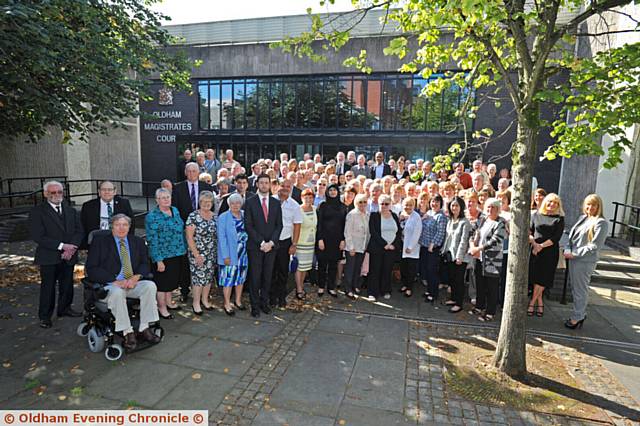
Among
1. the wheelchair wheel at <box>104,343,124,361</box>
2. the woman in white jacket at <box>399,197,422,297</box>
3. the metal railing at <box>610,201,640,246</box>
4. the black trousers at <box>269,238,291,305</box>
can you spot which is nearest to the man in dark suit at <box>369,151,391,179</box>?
the woman in white jacket at <box>399,197,422,297</box>

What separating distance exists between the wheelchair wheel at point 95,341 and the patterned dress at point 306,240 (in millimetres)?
3048

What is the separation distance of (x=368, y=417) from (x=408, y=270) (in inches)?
144

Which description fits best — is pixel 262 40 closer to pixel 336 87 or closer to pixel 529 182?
pixel 336 87

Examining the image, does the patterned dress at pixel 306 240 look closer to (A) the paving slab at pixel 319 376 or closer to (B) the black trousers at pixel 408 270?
(A) the paving slab at pixel 319 376

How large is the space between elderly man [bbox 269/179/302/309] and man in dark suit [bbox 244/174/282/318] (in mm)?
224

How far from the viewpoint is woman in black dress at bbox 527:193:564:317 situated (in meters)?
6.11

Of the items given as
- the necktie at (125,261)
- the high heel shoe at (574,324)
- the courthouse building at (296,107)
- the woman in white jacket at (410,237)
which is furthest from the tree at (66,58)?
the courthouse building at (296,107)

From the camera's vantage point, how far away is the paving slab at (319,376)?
12.6 feet

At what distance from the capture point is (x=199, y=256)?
5758mm

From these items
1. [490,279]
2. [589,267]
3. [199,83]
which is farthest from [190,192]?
[199,83]

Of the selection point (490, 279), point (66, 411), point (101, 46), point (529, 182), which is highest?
point (101, 46)

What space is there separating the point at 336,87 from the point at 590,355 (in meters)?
15.2

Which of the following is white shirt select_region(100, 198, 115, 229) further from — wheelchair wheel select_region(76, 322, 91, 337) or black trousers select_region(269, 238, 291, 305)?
black trousers select_region(269, 238, 291, 305)

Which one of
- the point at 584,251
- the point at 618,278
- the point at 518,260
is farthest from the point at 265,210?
the point at 618,278
